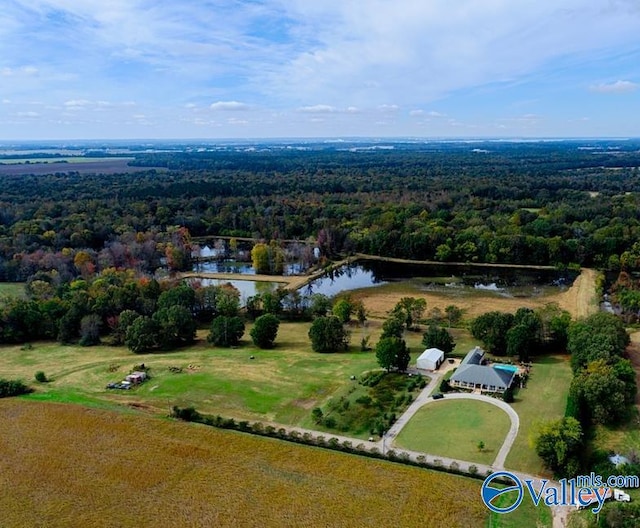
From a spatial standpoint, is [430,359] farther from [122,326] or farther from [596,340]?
[122,326]

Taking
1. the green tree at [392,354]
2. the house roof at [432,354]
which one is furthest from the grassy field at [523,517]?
the house roof at [432,354]

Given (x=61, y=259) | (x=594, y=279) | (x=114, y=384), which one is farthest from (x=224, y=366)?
(x=594, y=279)

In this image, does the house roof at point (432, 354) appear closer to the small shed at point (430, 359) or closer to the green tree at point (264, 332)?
the small shed at point (430, 359)

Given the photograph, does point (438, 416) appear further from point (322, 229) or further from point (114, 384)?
point (322, 229)

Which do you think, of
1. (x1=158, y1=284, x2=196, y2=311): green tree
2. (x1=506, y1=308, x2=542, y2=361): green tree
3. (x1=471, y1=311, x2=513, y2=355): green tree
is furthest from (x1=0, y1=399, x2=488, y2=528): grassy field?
(x1=158, y1=284, x2=196, y2=311): green tree

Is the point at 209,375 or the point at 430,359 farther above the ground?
the point at 430,359

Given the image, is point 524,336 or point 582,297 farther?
point 582,297

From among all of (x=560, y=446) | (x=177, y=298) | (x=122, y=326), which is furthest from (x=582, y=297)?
(x=122, y=326)
